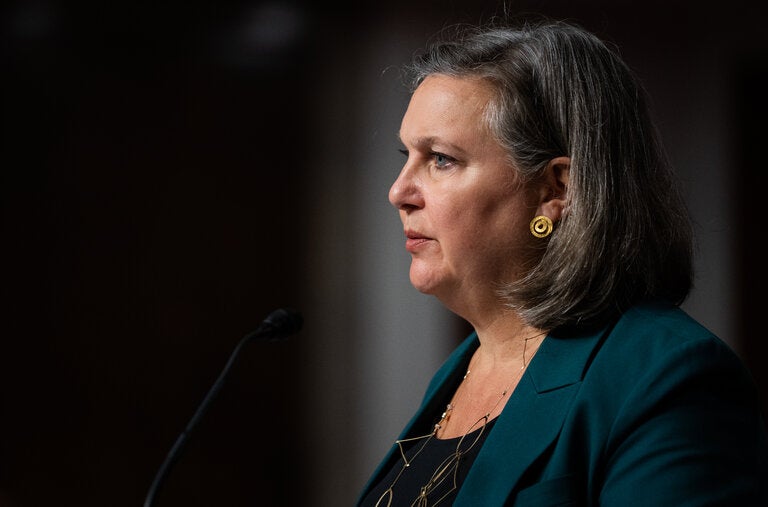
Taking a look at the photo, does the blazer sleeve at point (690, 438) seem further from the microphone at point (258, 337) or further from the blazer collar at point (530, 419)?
the microphone at point (258, 337)

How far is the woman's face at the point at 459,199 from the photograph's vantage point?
4.57ft

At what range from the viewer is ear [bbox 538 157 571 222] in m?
1.38

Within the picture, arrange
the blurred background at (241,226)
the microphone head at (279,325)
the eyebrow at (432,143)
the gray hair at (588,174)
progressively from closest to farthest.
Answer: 1. the gray hair at (588,174)
2. the eyebrow at (432,143)
3. the microphone head at (279,325)
4. the blurred background at (241,226)

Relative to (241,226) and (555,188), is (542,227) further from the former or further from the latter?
(241,226)

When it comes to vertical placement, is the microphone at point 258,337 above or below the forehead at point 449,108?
below

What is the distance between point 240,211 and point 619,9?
5.57 ft

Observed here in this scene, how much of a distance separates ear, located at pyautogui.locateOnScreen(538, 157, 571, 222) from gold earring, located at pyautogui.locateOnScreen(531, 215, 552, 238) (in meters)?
0.01

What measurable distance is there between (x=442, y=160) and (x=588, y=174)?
0.23 metres

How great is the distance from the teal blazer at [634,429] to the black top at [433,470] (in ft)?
0.36

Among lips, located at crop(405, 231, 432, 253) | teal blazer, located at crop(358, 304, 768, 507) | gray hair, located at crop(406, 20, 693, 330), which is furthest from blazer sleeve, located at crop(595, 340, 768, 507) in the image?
lips, located at crop(405, 231, 432, 253)

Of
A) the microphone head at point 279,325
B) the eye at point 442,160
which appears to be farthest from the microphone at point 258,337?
the eye at point 442,160

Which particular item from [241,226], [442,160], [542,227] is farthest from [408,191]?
[241,226]

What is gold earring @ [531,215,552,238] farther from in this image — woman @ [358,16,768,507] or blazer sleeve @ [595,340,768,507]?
blazer sleeve @ [595,340,768,507]

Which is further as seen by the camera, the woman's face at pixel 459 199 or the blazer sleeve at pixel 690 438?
the woman's face at pixel 459 199
